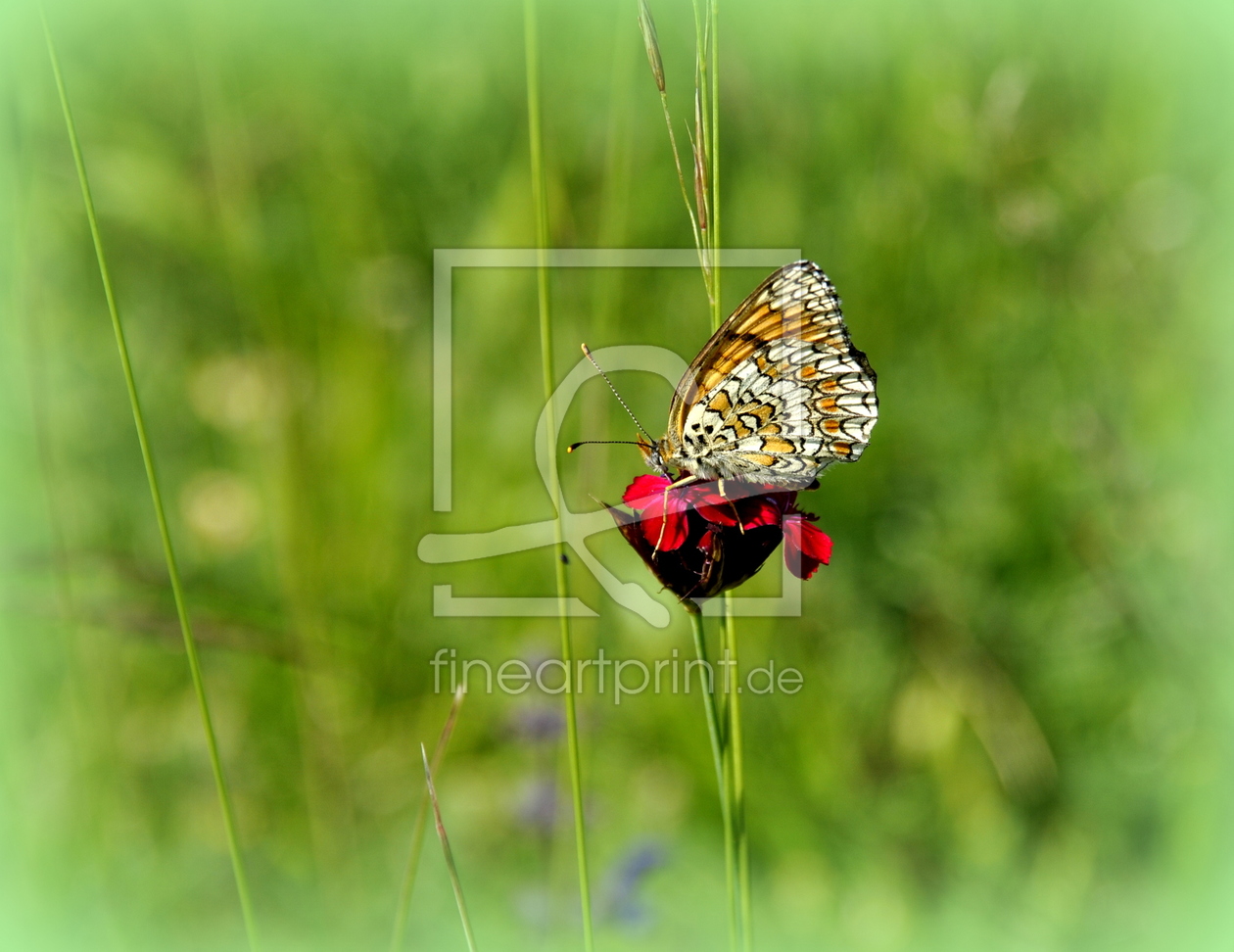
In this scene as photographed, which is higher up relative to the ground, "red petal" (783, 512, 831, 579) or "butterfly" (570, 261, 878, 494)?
"butterfly" (570, 261, 878, 494)

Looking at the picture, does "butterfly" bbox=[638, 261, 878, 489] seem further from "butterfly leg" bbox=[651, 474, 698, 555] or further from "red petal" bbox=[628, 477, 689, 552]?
"red petal" bbox=[628, 477, 689, 552]

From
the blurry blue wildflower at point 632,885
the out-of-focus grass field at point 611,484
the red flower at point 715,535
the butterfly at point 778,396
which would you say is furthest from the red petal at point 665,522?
the blurry blue wildflower at point 632,885

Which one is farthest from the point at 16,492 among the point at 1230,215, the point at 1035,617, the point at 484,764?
the point at 1230,215

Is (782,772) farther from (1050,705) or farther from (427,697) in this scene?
(427,697)

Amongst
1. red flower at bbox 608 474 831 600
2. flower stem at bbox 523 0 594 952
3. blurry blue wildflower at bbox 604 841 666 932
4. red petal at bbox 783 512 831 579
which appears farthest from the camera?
blurry blue wildflower at bbox 604 841 666 932

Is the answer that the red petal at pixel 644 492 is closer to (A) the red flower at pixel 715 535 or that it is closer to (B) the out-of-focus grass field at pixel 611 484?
(A) the red flower at pixel 715 535

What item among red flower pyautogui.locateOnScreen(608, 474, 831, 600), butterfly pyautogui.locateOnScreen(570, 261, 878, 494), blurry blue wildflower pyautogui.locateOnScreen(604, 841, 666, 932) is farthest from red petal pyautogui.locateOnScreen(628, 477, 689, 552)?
blurry blue wildflower pyautogui.locateOnScreen(604, 841, 666, 932)
